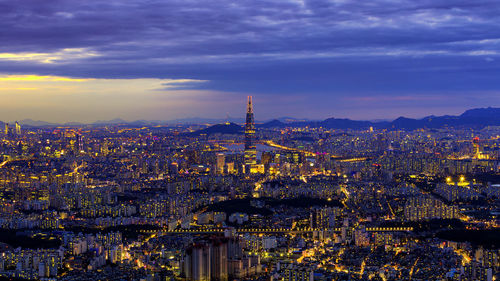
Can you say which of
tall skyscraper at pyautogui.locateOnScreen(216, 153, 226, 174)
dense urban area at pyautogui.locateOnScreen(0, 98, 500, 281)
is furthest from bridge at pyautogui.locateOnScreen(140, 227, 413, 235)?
tall skyscraper at pyautogui.locateOnScreen(216, 153, 226, 174)

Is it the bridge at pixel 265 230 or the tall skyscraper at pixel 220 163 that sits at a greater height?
the tall skyscraper at pixel 220 163

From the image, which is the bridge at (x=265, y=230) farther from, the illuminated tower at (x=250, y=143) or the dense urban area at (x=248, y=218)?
the illuminated tower at (x=250, y=143)

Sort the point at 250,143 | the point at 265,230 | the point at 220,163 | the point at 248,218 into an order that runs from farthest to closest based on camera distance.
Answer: the point at 250,143 < the point at 220,163 < the point at 248,218 < the point at 265,230

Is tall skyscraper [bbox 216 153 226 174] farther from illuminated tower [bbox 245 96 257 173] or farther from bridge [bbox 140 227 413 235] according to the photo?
bridge [bbox 140 227 413 235]

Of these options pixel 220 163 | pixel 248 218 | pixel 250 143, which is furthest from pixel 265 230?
pixel 250 143

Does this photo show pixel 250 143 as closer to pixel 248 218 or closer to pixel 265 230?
pixel 248 218

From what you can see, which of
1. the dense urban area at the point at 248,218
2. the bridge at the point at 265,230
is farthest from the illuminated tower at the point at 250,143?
the bridge at the point at 265,230

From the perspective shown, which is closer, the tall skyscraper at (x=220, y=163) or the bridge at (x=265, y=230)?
the bridge at (x=265, y=230)
